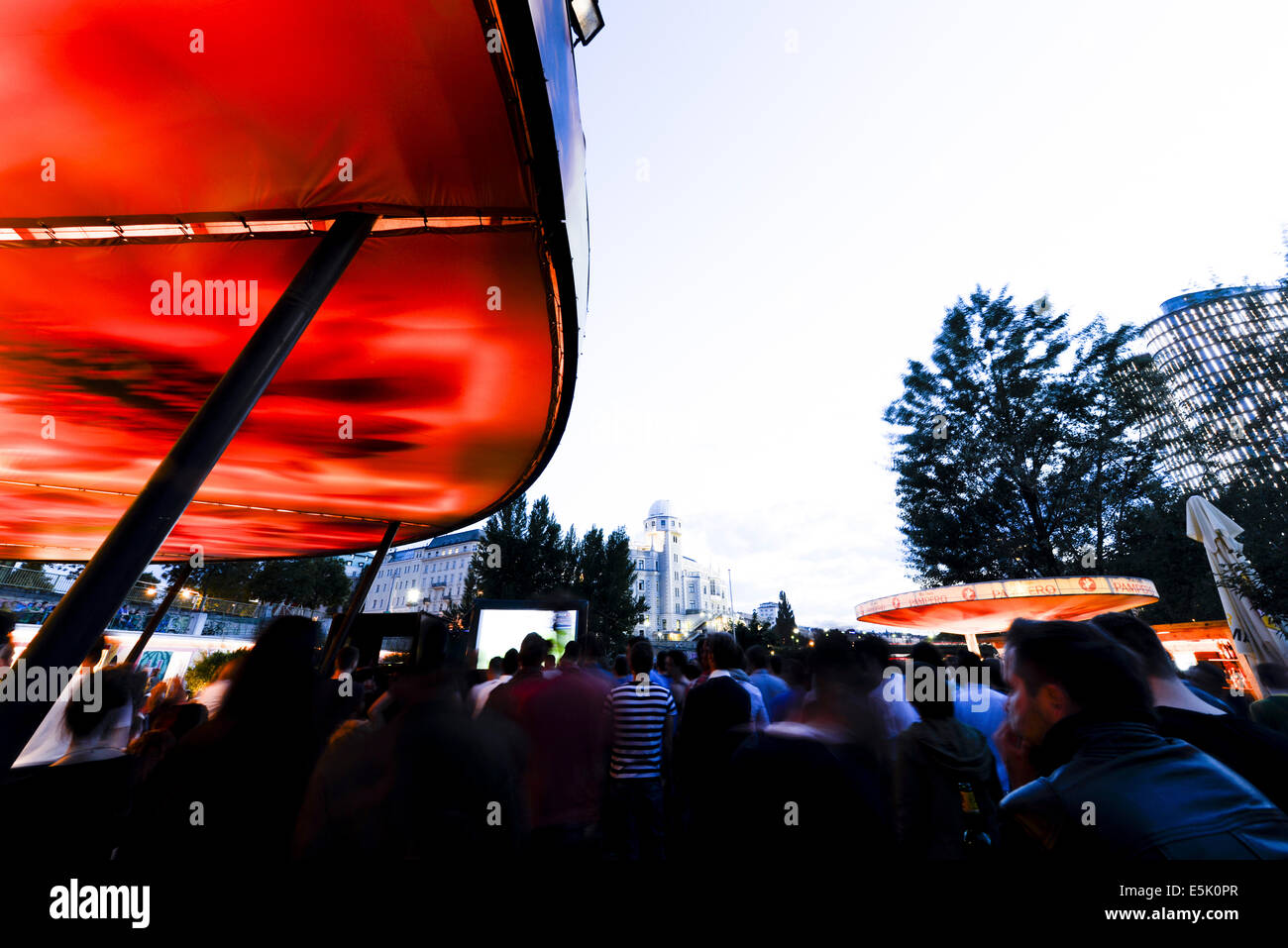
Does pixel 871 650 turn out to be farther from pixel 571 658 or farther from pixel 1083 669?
pixel 571 658

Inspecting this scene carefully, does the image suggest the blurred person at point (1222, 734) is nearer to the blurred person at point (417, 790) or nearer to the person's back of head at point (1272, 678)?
the blurred person at point (417, 790)

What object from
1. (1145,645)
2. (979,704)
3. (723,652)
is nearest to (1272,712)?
(979,704)

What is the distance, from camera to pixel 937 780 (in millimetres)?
2975

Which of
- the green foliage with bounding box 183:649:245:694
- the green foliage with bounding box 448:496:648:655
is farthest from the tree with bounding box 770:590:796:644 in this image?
the green foliage with bounding box 183:649:245:694

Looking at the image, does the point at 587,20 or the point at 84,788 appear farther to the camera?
the point at 587,20

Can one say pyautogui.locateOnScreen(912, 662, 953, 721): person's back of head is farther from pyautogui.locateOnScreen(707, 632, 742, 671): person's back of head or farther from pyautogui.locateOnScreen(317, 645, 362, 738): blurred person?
pyautogui.locateOnScreen(317, 645, 362, 738): blurred person

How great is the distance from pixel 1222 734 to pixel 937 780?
1.29 metres

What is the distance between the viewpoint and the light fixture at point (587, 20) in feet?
14.1

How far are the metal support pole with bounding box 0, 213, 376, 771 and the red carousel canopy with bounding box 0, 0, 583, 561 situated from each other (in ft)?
1.82

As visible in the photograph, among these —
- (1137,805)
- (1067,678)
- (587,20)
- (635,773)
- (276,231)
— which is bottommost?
(635,773)

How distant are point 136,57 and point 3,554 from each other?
21.5m

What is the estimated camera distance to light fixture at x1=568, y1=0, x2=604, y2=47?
14.1 ft

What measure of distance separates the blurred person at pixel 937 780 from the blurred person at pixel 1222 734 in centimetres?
93

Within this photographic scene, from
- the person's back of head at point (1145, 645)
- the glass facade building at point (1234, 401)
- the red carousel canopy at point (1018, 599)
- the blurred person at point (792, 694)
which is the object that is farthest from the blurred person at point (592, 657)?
the glass facade building at point (1234, 401)
